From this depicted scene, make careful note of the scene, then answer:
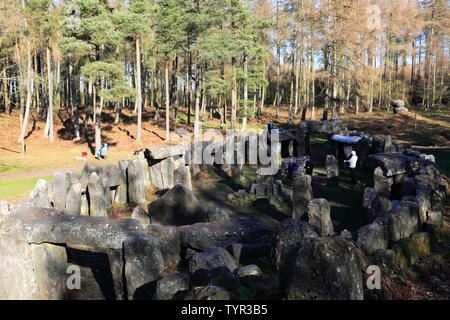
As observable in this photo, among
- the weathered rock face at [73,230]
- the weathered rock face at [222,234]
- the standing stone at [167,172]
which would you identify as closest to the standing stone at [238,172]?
the standing stone at [167,172]

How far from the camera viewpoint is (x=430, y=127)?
3109 centimetres

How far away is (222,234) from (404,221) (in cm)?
401

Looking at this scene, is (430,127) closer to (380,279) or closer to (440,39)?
(440,39)

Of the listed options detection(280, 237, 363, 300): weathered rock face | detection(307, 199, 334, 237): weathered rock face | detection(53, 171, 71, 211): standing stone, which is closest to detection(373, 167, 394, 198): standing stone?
detection(307, 199, 334, 237): weathered rock face

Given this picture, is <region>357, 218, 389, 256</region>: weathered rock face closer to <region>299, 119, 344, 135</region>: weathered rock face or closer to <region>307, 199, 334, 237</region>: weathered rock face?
<region>307, 199, 334, 237</region>: weathered rock face

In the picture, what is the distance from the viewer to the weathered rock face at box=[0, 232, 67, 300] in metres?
5.33

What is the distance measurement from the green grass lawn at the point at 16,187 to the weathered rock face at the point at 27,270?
25.5 feet

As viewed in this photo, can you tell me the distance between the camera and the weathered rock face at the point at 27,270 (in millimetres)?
5328

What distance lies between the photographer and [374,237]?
6.32 metres

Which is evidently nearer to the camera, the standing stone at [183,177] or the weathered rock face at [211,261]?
the weathered rock face at [211,261]

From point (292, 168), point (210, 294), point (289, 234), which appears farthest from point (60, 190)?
point (292, 168)

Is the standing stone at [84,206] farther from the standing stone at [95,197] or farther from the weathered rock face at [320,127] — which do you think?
the weathered rock face at [320,127]

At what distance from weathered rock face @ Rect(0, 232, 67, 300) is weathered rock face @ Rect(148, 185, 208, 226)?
372cm

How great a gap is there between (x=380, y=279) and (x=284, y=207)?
276 inches
